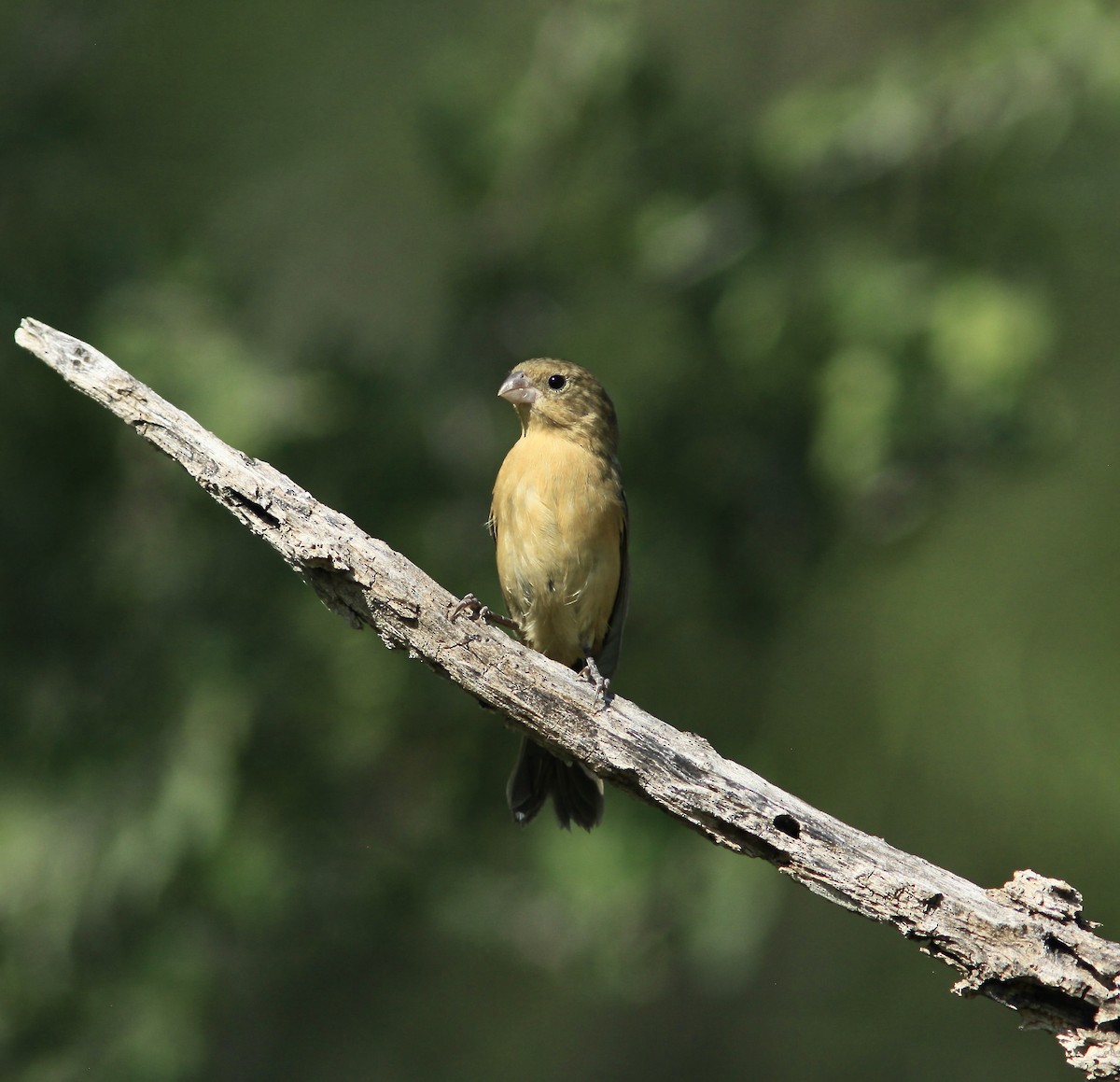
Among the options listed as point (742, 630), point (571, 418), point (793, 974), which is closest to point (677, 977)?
point (793, 974)

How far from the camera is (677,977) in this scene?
9805 mm

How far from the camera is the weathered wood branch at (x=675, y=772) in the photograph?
3537 millimetres

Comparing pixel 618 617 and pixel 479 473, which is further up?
pixel 479 473

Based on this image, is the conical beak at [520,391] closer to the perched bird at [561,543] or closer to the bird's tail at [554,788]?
the perched bird at [561,543]

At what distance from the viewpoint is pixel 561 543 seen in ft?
17.8

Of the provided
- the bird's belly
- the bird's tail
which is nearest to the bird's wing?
the bird's belly

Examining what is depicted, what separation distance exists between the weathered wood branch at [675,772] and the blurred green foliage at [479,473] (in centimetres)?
187

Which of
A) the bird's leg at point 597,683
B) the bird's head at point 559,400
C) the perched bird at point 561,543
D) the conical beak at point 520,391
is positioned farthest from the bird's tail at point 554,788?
the conical beak at point 520,391

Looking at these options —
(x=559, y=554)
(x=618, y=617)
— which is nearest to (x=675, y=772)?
(x=559, y=554)

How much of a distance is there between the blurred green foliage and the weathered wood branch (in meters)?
1.87

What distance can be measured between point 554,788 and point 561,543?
1.01 m

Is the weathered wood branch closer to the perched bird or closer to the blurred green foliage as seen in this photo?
the perched bird

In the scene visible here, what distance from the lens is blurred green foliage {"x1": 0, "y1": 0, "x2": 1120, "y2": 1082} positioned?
254 inches

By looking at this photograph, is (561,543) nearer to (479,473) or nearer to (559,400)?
(559,400)
